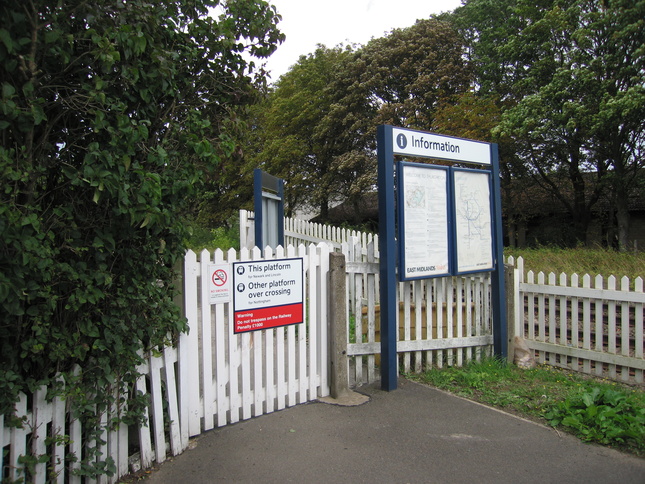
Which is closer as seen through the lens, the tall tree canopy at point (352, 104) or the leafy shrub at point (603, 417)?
the leafy shrub at point (603, 417)

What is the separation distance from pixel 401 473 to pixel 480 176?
379 centimetres

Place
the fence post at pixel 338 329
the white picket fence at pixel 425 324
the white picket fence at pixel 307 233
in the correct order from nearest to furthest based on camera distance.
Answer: the fence post at pixel 338 329 → the white picket fence at pixel 425 324 → the white picket fence at pixel 307 233

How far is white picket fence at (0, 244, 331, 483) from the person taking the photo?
8.78 feet

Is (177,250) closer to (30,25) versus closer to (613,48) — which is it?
(30,25)

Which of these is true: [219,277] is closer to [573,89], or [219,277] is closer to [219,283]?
[219,283]

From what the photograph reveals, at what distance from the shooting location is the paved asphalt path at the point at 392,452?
3256 millimetres

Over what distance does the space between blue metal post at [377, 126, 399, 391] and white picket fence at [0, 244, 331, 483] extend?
0.68 metres

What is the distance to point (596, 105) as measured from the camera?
14.0 meters

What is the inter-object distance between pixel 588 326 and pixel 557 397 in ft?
5.82

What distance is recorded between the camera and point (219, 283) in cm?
387

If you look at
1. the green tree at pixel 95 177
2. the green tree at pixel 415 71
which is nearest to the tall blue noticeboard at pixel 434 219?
the green tree at pixel 95 177

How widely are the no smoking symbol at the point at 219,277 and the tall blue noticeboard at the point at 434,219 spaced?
1828 mm

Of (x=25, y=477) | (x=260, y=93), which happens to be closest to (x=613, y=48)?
(x=260, y=93)

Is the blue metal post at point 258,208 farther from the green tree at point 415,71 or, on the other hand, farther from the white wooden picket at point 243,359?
the green tree at point 415,71
